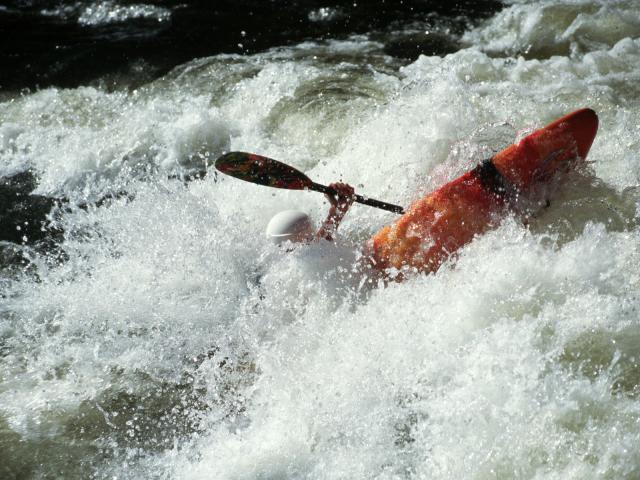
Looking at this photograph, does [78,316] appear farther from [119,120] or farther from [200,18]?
[200,18]

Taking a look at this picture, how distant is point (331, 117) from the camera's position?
4.69 meters

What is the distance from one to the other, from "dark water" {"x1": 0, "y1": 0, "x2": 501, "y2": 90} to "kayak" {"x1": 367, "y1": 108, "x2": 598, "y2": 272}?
2693 mm

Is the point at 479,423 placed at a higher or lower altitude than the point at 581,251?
lower

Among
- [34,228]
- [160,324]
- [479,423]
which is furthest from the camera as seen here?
[34,228]

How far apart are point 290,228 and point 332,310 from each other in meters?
0.46

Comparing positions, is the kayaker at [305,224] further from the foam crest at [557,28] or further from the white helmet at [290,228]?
the foam crest at [557,28]

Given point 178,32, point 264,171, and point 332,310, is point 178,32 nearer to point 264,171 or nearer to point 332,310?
point 264,171

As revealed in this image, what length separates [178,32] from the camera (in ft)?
21.5

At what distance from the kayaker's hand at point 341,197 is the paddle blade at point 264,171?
18cm

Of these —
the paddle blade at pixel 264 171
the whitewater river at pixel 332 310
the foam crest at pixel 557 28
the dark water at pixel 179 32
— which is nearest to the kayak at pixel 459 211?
the whitewater river at pixel 332 310

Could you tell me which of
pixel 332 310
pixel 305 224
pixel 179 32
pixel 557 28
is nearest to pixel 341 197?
pixel 305 224

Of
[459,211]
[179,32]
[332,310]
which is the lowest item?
[332,310]

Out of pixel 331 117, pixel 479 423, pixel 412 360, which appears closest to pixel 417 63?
pixel 331 117

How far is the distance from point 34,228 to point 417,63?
10.3ft
